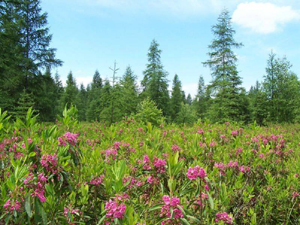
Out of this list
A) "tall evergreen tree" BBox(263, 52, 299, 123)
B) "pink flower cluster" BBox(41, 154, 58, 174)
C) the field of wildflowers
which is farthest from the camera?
"tall evergreen tree" BBox(263, 52, 299, 123)

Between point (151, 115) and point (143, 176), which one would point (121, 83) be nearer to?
point (151, 115)

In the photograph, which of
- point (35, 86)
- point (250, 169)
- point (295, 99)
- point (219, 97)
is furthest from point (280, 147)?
point (295, 99)

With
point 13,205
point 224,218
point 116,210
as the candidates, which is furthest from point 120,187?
point 224,218

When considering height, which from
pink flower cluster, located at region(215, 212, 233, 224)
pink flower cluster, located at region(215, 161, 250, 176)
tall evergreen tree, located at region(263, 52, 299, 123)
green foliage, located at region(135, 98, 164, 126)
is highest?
tall evergreen tree, located at region(263, 52, 299, 123)

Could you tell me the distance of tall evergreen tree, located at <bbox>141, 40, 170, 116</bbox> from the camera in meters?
35.9

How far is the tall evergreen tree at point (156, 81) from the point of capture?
35.9 metres

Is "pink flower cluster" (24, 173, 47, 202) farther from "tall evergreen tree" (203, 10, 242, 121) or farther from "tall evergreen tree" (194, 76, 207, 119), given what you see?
"tall evergreen tree" (194, 76, 207, 119)

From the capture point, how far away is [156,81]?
35.8 meters

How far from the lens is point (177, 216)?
131 centimetres

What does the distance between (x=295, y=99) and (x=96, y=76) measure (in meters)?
74.3

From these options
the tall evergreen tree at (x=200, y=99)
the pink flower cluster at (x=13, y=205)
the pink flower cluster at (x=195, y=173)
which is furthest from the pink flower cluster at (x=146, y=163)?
the tall evergreen tree at (x=200, y=99)

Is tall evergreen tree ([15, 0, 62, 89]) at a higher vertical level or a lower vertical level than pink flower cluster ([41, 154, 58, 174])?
higher

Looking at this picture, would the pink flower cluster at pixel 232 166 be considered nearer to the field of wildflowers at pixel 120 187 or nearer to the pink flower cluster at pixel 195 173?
the field of wildflowers at pixel 120 187

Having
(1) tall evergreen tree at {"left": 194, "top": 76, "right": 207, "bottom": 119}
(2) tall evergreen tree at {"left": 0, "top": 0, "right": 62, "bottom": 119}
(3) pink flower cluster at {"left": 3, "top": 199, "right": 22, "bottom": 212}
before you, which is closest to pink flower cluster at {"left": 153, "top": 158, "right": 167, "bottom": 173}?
(3) pink flower cluster at {"left": 3, "top": 199, "right": 22, "bottom": 212}
